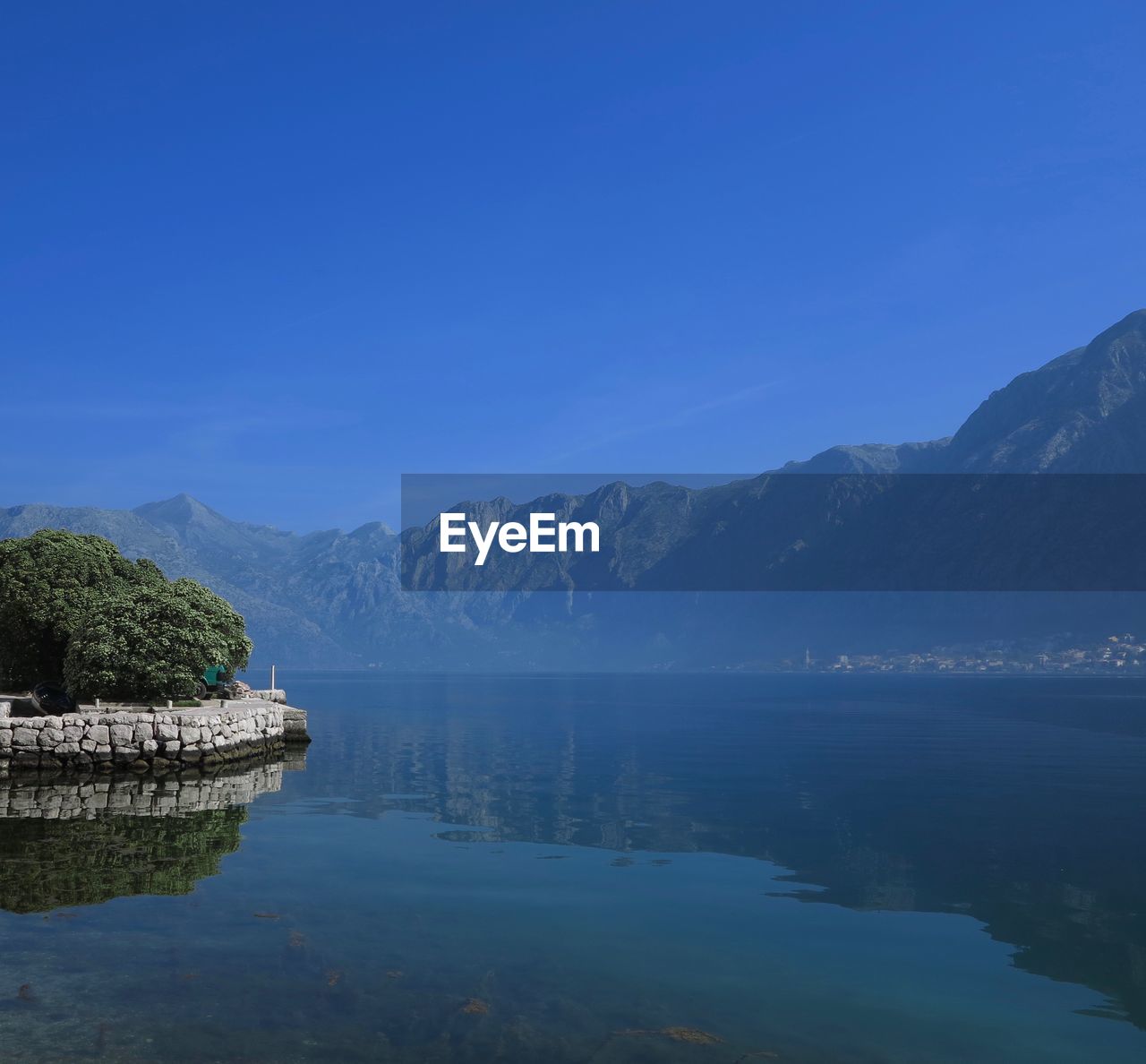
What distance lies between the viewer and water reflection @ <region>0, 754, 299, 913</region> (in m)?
19.0

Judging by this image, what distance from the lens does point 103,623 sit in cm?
4638

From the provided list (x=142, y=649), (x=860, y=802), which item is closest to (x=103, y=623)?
(x=142, y=649)

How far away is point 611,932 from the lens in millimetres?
17250

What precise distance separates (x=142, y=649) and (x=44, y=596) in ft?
42.4

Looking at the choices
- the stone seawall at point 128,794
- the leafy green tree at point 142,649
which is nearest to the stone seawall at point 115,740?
the stone seawall at point 128,794

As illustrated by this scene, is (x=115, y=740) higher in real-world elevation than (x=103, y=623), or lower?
lower

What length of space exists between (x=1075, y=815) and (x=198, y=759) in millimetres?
32810

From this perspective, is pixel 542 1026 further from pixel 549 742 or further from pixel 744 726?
pixel 744 726

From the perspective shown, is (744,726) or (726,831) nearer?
(726,831)

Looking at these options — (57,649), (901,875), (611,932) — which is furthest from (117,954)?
(57,649)

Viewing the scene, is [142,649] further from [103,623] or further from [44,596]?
[44,596]

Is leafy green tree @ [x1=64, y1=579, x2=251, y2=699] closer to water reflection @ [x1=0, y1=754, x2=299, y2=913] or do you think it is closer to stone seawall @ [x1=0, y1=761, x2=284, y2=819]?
stone seawall @ [x1=0, y1=761, x2=284, y2=819]

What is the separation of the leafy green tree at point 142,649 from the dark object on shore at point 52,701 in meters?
0.68

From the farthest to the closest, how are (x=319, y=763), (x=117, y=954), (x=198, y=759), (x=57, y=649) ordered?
(x=57, y=649)
(x=319, y=763)
(x=198, y=759)
(x=117, y=954)
